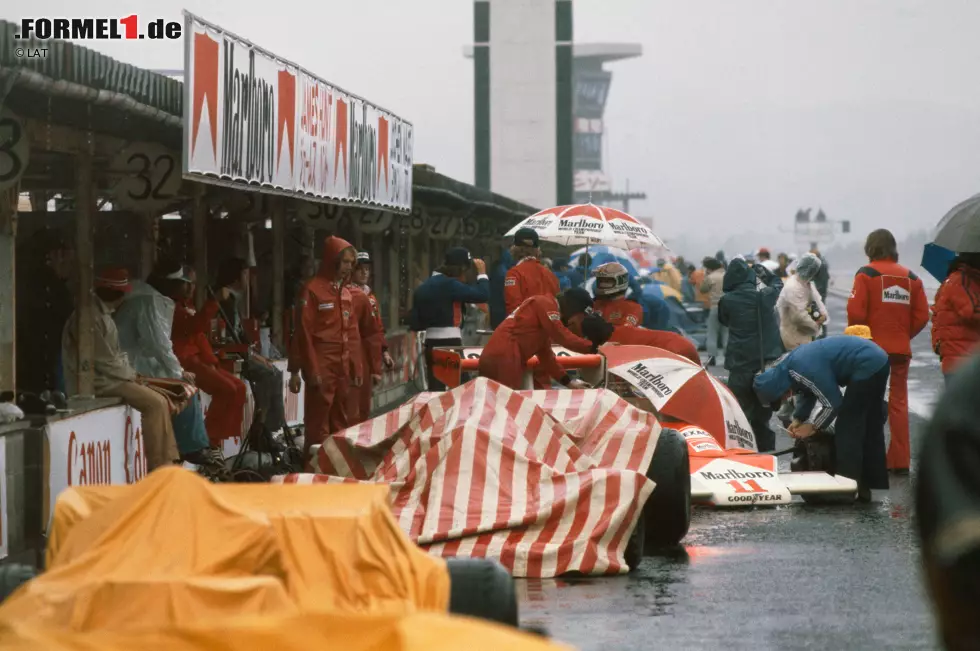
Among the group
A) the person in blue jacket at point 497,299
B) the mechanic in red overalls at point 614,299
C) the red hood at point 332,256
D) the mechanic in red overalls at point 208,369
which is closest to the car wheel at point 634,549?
the mechanic in red overalls at point 208,369

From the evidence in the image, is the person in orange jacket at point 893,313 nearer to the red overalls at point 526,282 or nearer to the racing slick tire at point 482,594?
the red overalls at point 526,282

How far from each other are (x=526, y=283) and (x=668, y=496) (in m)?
7.95

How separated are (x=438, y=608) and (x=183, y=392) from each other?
7.00m

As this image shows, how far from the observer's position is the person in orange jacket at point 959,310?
41.9 ft

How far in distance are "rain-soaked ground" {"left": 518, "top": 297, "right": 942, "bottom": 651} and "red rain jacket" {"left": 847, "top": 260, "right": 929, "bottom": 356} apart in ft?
10.3

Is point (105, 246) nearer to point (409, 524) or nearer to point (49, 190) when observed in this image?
point (49, 190)

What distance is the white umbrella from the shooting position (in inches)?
474

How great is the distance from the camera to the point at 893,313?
14258 mm

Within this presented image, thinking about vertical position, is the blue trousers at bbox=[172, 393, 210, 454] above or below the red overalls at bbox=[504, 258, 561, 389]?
below

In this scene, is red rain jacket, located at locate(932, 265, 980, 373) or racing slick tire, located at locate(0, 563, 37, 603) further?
red rain jacket, located at locate(932, 265, 980, 373)

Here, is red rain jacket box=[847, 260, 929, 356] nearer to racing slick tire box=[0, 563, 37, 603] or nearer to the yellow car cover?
the yellow car cover

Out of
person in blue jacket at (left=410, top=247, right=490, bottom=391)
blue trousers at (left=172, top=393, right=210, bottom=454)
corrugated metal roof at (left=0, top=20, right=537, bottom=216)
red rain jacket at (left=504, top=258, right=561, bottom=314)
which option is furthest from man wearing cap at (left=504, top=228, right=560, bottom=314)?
corrugated metal roof at (left=0, top=20, right=537, bottom=216)

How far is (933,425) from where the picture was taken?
2332 millimetres

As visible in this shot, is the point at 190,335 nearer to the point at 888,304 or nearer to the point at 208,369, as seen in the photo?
the point at 208,369
